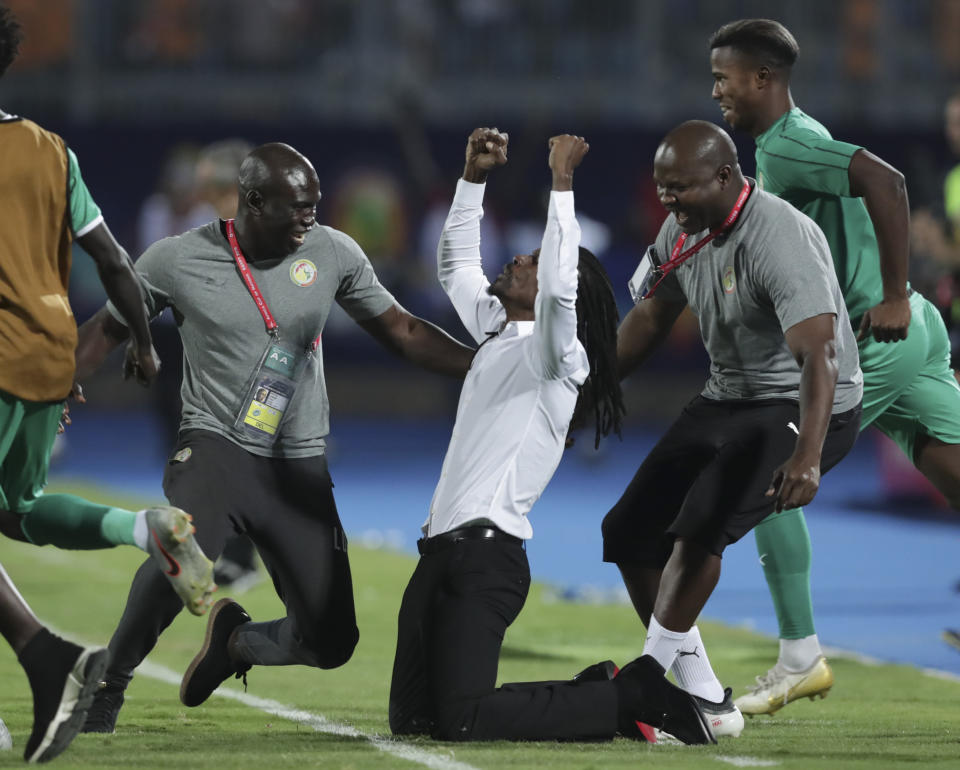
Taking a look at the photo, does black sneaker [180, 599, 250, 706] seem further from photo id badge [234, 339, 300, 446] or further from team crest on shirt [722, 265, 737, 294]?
team crest on shirt [722, 265, 737, 294]

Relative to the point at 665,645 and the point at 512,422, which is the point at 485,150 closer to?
the point at 512,422

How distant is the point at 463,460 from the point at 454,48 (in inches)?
970

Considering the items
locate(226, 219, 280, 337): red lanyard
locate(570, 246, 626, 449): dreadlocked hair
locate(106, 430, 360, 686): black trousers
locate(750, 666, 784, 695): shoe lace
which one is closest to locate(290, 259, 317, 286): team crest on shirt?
locate(226, 219, 280, 337): red lanyard

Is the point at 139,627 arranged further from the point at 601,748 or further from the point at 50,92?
the point at 50,92

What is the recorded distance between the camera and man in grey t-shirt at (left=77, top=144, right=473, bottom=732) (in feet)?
19.1

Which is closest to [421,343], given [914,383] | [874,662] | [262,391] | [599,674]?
[262,391]

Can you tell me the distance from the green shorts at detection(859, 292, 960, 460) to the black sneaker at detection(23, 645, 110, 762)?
312 centimetres

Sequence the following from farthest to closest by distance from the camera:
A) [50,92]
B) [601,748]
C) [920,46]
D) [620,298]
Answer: [920,46]
[50,92]
[620,298]
[601,748]

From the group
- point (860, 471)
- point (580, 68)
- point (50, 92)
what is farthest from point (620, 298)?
point (50, 92)

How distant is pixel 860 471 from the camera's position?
62.9ft

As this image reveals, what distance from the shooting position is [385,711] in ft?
21.6

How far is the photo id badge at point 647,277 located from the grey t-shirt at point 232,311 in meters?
1.10

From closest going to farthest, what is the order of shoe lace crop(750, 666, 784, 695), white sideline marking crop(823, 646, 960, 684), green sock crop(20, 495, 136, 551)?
green sock crop(20, 495, 136, 551), shoe lace crop(750, 666, 784, 695), white sideline marking crop(823, 646, 960, 684)

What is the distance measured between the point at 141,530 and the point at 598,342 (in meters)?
1.78
